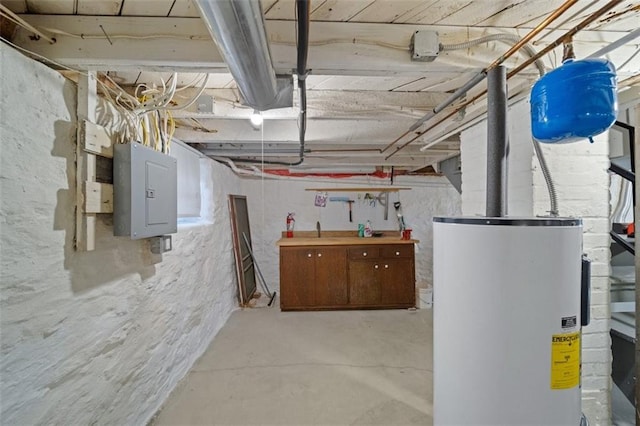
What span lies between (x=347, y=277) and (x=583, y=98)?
2.93 m

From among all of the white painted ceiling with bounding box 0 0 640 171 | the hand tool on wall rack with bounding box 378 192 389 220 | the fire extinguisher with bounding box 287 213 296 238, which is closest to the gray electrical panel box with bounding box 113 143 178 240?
the white painted ceiling with bounding box 0 0 640 171

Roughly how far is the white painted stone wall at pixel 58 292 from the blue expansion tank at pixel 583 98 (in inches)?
65.5

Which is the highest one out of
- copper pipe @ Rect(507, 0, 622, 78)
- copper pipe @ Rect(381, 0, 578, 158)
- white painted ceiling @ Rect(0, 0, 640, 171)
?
white painted ceiling @ Rect(0, 0, 640, 171)

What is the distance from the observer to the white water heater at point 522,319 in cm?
77

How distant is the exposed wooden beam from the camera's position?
0.99 meters

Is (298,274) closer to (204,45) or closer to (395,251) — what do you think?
(395,251)

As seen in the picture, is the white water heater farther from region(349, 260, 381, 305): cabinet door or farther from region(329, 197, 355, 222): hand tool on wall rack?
region(329, 197, 355, 222): hand tool on wall rack

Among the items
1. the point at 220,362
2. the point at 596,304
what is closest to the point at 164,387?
the point at 220,362

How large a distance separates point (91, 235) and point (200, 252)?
131 cm

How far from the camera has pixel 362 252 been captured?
3.38 m

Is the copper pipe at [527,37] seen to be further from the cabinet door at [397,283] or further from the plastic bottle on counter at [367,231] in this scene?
the plastic bottle on counter at [367,231]

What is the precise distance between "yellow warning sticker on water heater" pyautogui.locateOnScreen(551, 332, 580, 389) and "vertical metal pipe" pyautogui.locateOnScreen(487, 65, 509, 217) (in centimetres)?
42

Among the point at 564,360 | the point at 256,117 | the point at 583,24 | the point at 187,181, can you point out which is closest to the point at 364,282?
the point at 187,181

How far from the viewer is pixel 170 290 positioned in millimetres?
1804
